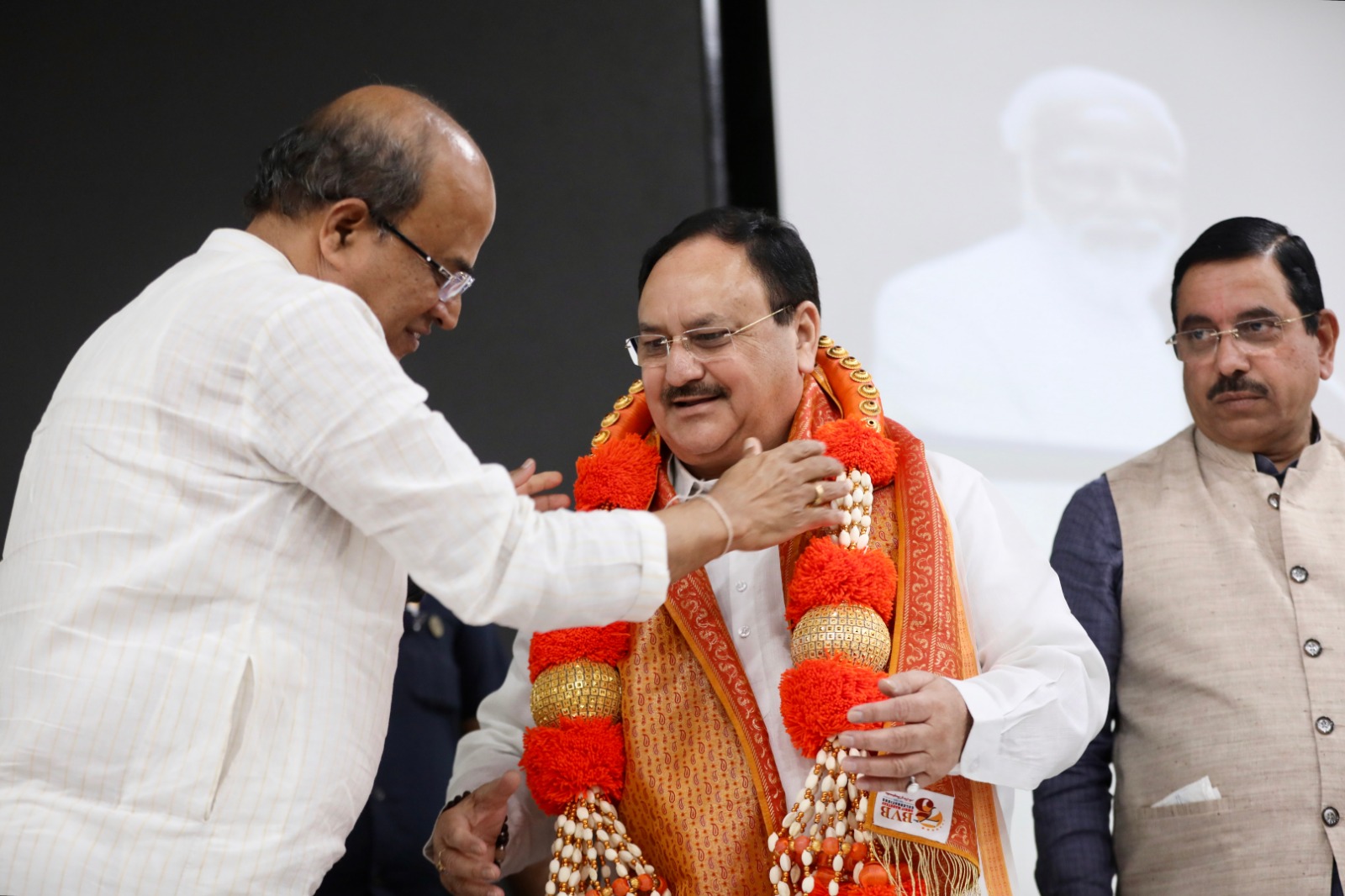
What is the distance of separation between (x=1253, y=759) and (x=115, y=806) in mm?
1973

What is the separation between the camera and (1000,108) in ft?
12.2

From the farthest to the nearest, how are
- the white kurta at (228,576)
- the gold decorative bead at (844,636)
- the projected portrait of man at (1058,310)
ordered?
the projected portrait of man at (1058,310) → the gold decorative bead at (844,636) → the white kurta at (228,576)

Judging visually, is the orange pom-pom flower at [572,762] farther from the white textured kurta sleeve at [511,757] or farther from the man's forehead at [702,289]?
the man's forehead at [702,289]

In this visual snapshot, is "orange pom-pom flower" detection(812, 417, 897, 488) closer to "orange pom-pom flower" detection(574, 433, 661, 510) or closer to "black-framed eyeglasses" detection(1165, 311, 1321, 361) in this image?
"orange pom-pom flower" detection(574, 433, 661, 510)

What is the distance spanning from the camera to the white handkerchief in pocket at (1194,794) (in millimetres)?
2453

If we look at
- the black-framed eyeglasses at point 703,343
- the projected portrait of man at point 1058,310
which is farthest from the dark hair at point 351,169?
the projected portrait of man at point 1058,310

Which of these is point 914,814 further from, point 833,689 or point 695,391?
point 695,391

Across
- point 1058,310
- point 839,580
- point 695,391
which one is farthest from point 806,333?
point 1058,310

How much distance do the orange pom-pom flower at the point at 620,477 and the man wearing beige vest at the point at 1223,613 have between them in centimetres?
92

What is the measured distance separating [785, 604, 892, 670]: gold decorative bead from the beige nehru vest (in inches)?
30.5

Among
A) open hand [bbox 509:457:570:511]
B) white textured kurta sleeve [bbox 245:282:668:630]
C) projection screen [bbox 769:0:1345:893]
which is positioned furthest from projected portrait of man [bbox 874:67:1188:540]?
white textured kurta sleeve [bbox 245:282:668:630]

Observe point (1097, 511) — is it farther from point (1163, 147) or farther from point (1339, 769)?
point (1163, 147)

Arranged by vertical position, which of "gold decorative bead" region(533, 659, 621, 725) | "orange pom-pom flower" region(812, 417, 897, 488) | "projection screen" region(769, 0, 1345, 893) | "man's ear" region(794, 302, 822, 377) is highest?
"projection screen" region(769, 0, 1345, 893)

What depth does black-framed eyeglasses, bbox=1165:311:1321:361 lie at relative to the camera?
2695 millimetres
